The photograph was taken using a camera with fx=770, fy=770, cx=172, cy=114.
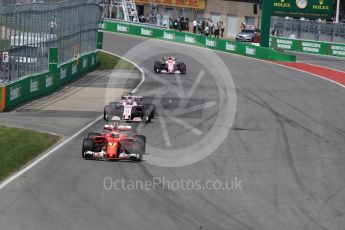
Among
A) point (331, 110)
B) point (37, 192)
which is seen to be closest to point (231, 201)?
point (37, 192)

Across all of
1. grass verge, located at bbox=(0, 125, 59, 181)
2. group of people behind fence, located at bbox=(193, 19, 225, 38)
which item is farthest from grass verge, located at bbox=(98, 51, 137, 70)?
grass verge, located at bbox=(0, 125, 59, 181)

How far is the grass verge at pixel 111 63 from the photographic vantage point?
1870 inches

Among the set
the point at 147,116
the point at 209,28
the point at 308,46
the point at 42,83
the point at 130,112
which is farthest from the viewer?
the point at 209,28

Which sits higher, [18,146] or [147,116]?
[147,116]

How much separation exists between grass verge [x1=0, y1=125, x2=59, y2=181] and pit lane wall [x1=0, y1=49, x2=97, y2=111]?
4.96m

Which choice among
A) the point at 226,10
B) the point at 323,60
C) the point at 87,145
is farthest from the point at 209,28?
the point at 87,145

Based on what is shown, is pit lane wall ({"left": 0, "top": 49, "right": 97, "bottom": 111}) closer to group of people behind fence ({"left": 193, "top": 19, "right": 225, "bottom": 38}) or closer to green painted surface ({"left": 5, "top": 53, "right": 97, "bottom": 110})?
green painted surface ({"left": 5, "top": 53, "right": 97, "bottom": 110})

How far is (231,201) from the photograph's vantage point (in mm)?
16188

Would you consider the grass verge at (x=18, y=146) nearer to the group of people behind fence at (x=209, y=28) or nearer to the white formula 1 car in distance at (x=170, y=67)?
the white formula 1 car in distance at (x=170, y=67)

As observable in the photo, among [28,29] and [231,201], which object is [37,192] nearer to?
[231,201]

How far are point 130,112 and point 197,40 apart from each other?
34.8 meters

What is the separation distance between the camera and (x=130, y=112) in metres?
26.7

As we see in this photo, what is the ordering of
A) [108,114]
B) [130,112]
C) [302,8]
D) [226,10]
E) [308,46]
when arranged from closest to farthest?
[130,112] < [108,114] < [302,8] < [308,46] < [226,10]

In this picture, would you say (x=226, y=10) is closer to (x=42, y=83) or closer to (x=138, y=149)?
(x=42, y=83)
